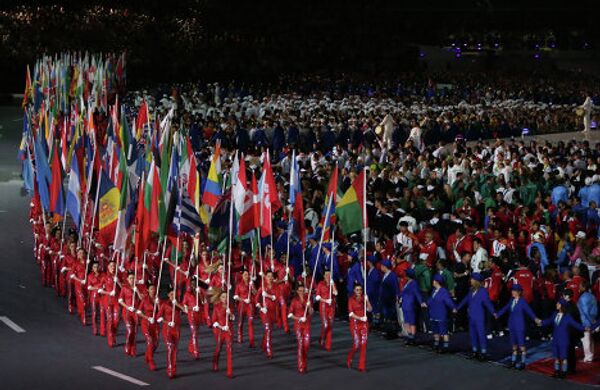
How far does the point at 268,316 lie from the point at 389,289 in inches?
92.1

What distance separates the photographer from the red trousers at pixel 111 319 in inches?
822

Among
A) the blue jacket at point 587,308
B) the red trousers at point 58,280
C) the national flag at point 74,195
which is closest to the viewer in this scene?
the blue jacket at point 587,308

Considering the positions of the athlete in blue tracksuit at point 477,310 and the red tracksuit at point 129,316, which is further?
the red tracksuit at point 129,316

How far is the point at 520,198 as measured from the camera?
87.7ft

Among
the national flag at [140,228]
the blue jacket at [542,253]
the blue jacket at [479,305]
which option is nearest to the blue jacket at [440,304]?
the blue jacket at [479,305]

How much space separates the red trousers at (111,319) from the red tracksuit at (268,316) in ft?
7.88

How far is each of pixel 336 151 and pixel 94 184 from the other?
11104 millimetres

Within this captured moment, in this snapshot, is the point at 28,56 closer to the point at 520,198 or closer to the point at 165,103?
the point at 165,103

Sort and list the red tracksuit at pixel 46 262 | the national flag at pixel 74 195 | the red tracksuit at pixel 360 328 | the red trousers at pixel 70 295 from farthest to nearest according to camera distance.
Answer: the red tracksuit at pixel 46 262, the national flag at pixel 74 195, the red trousers at pixel 70 295, the red tracksuit at pixel 360 328

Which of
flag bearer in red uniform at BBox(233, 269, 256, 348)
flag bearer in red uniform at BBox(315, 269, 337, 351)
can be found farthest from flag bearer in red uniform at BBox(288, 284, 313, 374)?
flag bearer in red uniform at BBox(233, 269, 256, 348)

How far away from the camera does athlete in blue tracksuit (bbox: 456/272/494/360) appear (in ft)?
65.0

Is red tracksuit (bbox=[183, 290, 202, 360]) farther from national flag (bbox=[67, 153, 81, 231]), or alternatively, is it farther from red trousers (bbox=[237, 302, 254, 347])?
national flag (bbox=[67, 153, 81, 231])

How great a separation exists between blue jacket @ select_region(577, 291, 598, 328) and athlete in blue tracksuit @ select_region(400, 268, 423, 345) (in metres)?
2.63

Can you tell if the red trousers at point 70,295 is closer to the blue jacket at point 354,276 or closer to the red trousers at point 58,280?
the red trousers at point 58,280
